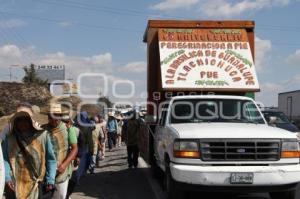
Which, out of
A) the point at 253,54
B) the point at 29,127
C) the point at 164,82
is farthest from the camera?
the point at 253,54

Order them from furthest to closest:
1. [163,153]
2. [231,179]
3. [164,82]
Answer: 1. [164,82]
2. [163,153]
3. [231,179]

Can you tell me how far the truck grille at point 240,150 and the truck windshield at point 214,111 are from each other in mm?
1331

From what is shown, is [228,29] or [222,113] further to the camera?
[228,29]

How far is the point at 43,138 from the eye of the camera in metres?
5.90

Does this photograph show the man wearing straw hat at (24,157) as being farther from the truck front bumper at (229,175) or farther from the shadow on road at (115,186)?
the shadow on road at (115,186)

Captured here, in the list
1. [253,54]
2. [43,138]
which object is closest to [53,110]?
[43,138]

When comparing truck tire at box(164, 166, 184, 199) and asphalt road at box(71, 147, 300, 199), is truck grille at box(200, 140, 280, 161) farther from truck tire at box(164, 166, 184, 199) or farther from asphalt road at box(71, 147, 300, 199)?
asphalt road at box(71, 147, 300, 199)

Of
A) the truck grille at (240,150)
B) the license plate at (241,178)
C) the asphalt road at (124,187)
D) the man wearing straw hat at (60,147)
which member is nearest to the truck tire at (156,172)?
the asphalt road at (124,187)

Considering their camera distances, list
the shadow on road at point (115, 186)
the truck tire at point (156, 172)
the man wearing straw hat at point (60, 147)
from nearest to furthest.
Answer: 1. the man wearing straw hat at point (60, 147)
2. the shadow on road at point (115, 186)
3. the truck tire at point (156, 172)

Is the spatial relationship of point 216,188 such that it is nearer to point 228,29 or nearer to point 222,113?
point 222,113

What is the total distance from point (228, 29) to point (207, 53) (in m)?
1.07

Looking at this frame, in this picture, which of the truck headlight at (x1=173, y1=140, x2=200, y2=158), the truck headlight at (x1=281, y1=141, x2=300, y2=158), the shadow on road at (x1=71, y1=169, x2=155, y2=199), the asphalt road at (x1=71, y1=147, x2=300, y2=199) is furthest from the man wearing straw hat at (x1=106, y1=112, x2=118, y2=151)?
the truck headlight at (x1=281, y1=141, x2=300, y2=158)

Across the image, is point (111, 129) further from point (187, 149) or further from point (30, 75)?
point (30, 75)

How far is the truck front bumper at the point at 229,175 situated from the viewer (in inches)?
318
